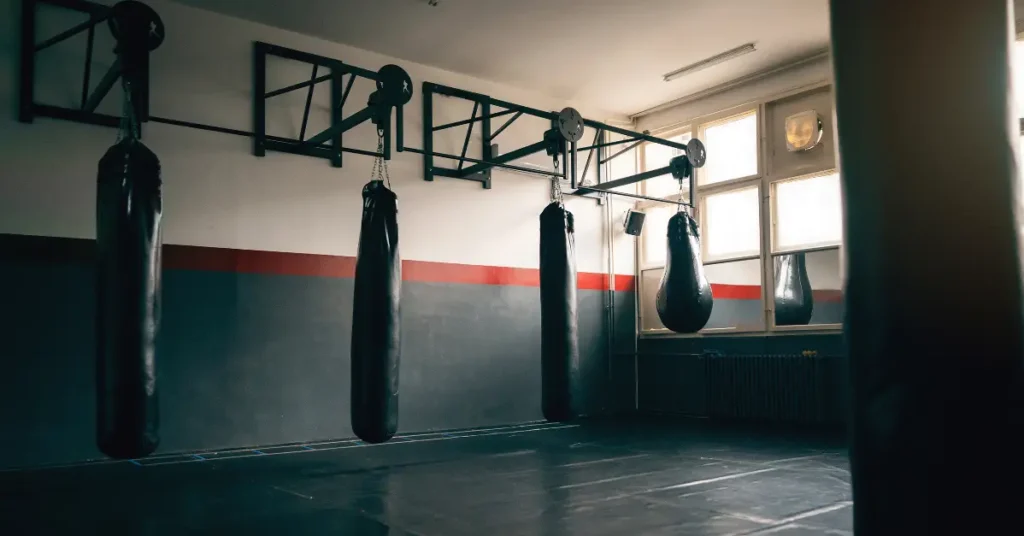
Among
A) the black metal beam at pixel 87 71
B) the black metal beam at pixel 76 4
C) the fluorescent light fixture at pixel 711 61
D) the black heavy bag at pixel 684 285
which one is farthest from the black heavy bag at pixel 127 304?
the fluorescent light fixture at pixel 711 61

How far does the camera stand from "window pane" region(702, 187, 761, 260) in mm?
7496

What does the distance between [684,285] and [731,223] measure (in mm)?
2835

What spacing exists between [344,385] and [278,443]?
2.26 feet

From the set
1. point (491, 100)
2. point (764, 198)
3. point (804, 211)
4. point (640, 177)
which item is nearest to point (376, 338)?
point (491, 100)

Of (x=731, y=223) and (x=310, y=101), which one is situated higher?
(x=310, y=101)

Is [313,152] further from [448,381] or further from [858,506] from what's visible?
[858,506]

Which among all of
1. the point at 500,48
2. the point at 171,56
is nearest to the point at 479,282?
the point at 500,48

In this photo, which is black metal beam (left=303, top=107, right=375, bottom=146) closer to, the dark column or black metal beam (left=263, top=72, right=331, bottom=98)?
black metal beam (left=263, top=72, right=331, bottom=98)

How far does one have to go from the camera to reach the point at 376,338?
12.3 ft

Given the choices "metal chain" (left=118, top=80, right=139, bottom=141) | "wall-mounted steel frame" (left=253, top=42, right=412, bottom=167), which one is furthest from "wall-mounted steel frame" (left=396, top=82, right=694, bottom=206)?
"metal chain" (left=118, top=80, right=139, bottom=141)

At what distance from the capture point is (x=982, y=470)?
0.97 meters

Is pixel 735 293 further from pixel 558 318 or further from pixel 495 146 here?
pixel 558 318

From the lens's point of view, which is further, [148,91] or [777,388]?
[777,388]

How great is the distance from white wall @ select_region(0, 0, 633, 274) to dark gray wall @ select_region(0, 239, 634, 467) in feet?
1.09
